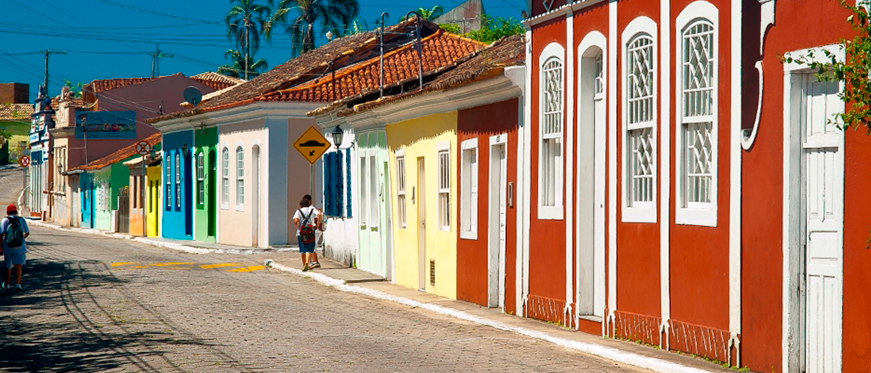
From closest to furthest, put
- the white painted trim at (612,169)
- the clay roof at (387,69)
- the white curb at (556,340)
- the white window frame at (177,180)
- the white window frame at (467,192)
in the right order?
the white curb at (556,340), the white painted trim at (612,169), the white window frame at (467,192), the clay roof at (387,69), the white window frame at (177,180)

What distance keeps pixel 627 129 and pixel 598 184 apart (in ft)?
3.07

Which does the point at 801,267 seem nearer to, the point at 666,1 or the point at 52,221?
the point at 666,1

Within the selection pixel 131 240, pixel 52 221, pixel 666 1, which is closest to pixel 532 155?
pixel 666 1

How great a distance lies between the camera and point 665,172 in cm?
1062

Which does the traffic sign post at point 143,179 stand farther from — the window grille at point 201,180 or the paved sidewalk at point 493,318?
the paved sidewalk at point 493,318

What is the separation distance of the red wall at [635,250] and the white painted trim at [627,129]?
1.4 inches

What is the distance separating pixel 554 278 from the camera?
522 inches

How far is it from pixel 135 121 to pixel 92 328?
45.3 m

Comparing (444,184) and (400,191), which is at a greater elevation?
(444,184)

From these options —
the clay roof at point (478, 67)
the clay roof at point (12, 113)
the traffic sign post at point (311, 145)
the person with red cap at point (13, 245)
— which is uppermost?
the clay roof at point (12, 113)

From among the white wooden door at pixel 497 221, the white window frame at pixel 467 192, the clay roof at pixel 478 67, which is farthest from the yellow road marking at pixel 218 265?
the white wooden door at pixel 497 221

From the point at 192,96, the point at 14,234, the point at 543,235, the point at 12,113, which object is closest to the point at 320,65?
the point at 192,96

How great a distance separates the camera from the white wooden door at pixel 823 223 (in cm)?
A: 821

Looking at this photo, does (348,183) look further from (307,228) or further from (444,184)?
(444,184)
